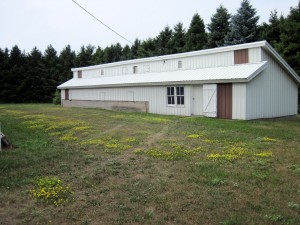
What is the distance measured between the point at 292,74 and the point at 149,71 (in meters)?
11.9

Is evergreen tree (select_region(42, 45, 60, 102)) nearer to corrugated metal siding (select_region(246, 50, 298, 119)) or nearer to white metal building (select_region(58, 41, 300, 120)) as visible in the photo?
white metal building (select_region(58, 41, 300, 120))

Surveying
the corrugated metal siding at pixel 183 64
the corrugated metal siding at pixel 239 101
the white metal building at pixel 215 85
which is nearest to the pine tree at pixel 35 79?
the corrugated metal siding at pixel 183 64

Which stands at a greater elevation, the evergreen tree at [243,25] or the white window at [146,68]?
the evergreen tree at [243,25]

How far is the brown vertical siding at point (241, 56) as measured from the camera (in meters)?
19.7

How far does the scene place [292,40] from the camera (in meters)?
29.0

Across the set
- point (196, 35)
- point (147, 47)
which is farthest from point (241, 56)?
point (147, 47)

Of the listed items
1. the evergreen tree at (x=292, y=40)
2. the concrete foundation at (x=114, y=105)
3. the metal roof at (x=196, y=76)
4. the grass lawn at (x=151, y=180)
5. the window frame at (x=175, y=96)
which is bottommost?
the grass lawn at (x=151, y=180)

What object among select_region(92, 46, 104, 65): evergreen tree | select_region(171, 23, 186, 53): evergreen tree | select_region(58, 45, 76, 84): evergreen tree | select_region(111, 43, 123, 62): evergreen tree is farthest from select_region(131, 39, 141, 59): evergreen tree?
select_region(58, 45, 76, 84): evergreen tree

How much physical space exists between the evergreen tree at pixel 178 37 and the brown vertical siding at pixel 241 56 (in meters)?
21.9

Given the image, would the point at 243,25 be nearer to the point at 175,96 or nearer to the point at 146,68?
the point at 146,68

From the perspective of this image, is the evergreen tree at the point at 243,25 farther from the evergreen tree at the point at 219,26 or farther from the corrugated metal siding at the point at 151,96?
the corrugated metal siding at the point at 151,96

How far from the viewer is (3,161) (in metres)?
8.45

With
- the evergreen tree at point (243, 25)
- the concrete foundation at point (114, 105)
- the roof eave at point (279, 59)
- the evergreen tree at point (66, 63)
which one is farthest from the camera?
the evergreen tree at point (66, 63)

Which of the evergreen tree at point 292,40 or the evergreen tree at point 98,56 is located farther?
the evergreen tree at point 98,56
